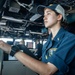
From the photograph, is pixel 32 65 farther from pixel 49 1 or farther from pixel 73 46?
pixel 49 1

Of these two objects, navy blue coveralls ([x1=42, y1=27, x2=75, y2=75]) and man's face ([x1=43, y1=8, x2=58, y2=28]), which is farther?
man's face ([x1=43, y1=8, x2=58, y2=28])

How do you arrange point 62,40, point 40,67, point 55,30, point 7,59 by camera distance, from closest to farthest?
1. point 40,67
2. point 62,40
3. point 55,30
4. point 7,59

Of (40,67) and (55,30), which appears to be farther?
(55,30)

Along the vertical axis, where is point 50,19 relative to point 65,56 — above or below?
above

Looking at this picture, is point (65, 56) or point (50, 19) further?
point (50, 19)

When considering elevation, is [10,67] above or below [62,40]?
below

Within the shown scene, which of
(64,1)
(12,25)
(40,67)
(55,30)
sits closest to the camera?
(40,67)

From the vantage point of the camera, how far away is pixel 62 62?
1236 millimetres

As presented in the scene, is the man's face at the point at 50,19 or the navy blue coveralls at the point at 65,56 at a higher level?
the man's face at the point at 50,19

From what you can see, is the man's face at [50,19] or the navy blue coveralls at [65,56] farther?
the man's face at [50,19]

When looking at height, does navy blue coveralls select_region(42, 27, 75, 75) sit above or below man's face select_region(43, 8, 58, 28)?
below

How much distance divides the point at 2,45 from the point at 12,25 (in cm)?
732

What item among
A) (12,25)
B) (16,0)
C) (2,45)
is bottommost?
→ (12,25)

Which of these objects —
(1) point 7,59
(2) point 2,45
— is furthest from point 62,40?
(1) point 7,59
